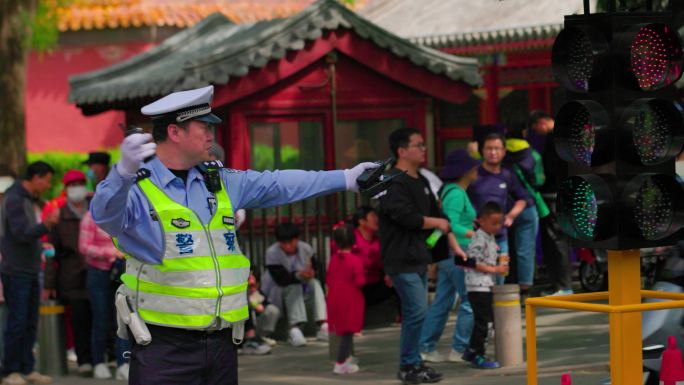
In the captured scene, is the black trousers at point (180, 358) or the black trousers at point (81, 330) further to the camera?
the black trousers at point (81, 330)

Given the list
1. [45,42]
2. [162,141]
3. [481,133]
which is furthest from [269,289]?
[45,42]

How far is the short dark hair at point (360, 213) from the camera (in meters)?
13.9

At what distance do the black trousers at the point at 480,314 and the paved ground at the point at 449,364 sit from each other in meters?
0.25

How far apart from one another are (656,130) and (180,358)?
2.45 metres

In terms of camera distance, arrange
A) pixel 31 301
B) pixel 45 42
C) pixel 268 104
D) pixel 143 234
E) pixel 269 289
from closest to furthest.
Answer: pixel 143 234 → pixel 31 301 → pixel 269 289 → pixel 268 104 → pixel 45 42

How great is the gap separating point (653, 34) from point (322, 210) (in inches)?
343

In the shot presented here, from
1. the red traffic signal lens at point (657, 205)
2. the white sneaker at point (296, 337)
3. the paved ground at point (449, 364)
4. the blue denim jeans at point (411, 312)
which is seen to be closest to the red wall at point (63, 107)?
the paved ground at point (449, 364)

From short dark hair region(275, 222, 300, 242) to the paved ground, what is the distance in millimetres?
1057

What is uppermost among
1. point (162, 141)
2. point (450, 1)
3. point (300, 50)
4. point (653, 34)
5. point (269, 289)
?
point (450, 1)

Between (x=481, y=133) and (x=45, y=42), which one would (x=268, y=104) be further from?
(x=45, y=42)

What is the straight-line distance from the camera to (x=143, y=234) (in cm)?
652

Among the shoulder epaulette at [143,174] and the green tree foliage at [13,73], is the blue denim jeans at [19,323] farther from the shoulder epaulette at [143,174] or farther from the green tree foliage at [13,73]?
the green tree foliage at [13,73]

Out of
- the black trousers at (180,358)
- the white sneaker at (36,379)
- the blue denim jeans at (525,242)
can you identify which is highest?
the blue denim jeans at (525,242)

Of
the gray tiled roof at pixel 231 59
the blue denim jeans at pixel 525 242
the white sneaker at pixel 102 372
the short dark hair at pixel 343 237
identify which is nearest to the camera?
the short dark hair at pixel 343 237
